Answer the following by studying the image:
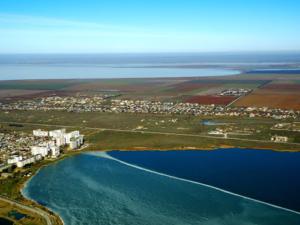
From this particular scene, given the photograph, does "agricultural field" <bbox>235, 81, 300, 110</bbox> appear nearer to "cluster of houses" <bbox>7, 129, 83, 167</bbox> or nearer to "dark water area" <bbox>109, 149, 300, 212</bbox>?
"dark water area" <bbox>109, 149, 300, 212</bbox>

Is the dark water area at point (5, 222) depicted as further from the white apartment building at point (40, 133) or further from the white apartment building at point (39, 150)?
the white apartment building at point (40, 133)

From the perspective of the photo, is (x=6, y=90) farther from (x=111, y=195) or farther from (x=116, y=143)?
(x=111, y=195)

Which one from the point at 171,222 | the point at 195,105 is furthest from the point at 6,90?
the point at 171,222

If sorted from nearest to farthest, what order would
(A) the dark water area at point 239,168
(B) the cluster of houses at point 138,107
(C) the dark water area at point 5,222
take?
(C) the dark water area at point 5,222
(A) the dark water area at point 239,168
(B) the cluster of houses at point 138,107

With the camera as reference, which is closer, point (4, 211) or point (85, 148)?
point (4, 211)

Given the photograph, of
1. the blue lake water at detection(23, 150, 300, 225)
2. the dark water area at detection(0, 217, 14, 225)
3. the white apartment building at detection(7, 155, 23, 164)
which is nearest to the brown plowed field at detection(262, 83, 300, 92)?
the blue lake water at detection(23, 150, 300, 225)

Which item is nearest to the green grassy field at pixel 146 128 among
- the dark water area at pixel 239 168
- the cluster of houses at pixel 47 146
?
the cluster of houses at pixel 47 146
